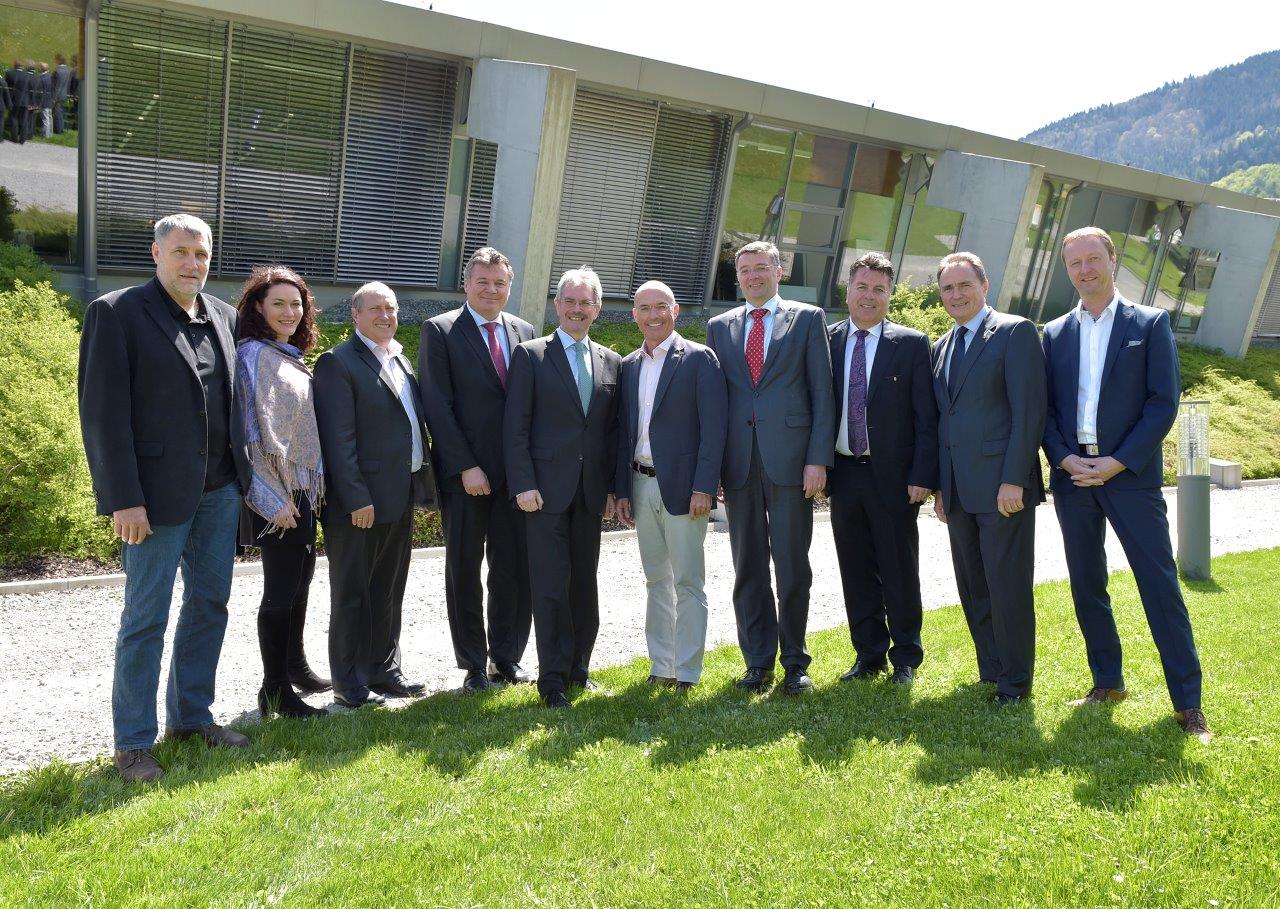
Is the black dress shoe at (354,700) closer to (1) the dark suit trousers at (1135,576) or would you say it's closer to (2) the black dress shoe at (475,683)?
(2) the black dress shoe at (475,683)

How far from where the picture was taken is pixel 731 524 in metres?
6.02

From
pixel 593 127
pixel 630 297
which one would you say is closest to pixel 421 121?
pixel 593 127

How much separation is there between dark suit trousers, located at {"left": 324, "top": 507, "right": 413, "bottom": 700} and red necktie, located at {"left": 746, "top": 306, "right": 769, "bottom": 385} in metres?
2.11

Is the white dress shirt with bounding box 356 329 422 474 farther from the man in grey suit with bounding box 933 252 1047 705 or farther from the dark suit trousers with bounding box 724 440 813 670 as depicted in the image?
the man in grey suit with bounding box 933 252 1047 705

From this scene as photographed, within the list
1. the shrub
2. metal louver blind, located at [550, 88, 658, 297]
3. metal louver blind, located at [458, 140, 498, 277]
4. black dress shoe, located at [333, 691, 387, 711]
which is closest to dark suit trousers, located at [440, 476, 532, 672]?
black dress shoe, located at [333, 691, 387, 711]

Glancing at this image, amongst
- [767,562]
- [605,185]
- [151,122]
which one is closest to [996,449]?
[767,562]

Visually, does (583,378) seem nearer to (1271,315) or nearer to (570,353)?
(570,353)

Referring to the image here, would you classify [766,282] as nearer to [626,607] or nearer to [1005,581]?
[1005,581]

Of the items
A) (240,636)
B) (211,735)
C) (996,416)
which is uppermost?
(996,416)

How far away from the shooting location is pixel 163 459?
14.7ft

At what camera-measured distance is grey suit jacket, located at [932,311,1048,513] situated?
5.25 meters

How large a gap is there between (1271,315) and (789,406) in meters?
33.4

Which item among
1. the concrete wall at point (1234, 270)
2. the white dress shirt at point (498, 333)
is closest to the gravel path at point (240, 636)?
the white dress shirt at point (498, 333)

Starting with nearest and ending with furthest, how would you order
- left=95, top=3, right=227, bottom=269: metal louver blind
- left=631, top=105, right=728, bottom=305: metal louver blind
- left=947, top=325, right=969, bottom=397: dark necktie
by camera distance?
left=947, top=325, right=969, bottom=397: dark necktie, left=95, top=3, right=227, bottom=269: metal louver blind, left=631, top=105, right=728, bottom=305: metal louver blind
